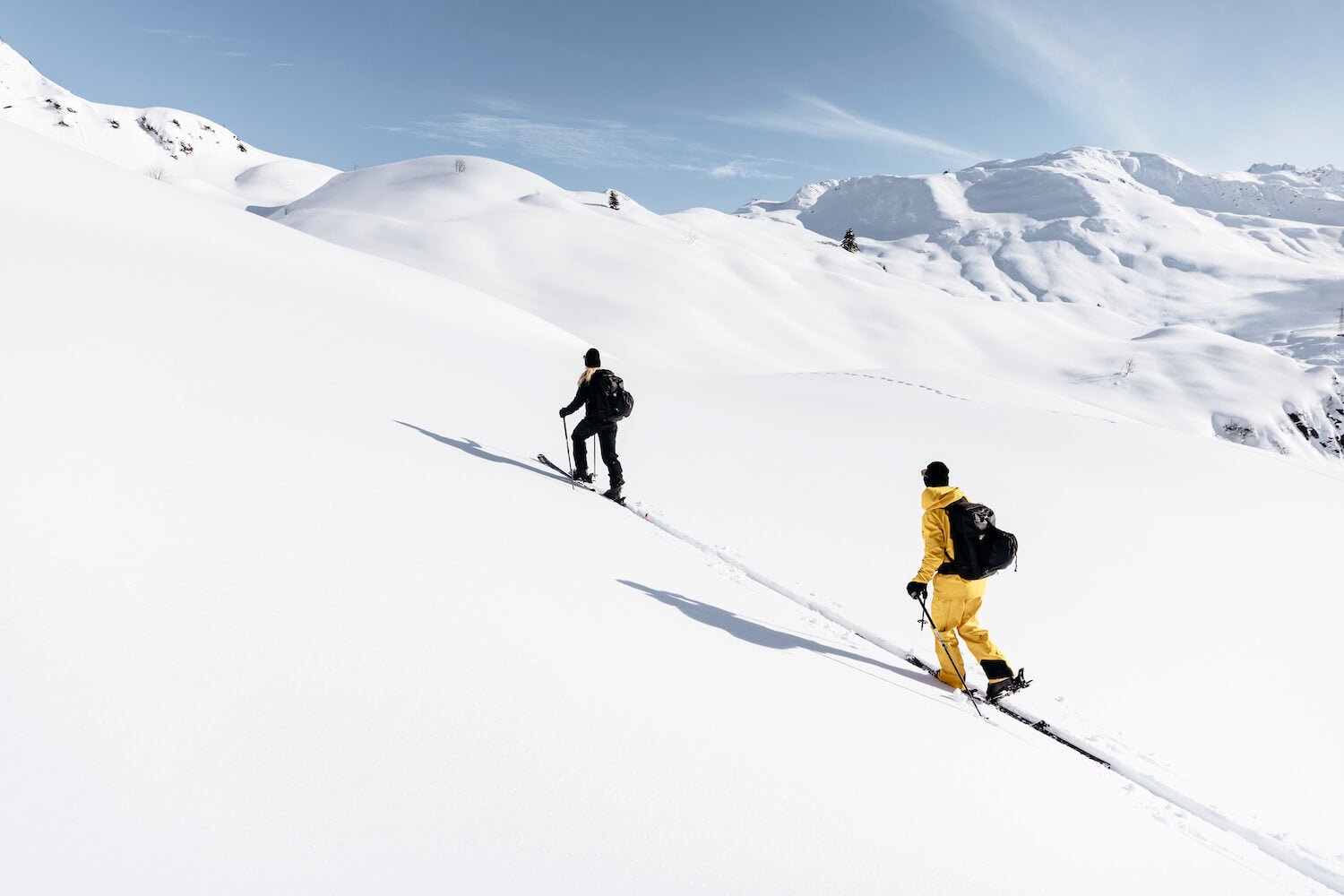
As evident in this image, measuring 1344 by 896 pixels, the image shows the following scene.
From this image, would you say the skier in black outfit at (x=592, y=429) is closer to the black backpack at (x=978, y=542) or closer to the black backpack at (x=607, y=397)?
the black backpack at (x=607, y=397)

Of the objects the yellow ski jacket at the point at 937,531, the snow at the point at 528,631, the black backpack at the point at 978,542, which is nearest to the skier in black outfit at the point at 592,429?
the snow at the point at 528,631

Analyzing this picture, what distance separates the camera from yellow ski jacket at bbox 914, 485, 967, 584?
4.90m

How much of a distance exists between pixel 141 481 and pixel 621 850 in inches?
134

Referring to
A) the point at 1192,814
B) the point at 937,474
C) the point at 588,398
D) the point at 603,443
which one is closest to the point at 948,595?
the point at 937,474

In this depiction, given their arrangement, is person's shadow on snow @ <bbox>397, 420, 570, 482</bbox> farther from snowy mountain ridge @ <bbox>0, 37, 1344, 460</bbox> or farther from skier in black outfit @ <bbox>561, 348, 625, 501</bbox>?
snowy mountain ridge @ <bbox>0, 37, 1344, 460</bbox>

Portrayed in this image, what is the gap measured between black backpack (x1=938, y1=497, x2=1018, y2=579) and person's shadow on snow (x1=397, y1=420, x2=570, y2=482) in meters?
4.51

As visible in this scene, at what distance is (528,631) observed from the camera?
366 cm

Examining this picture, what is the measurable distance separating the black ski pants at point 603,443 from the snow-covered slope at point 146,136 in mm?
114388

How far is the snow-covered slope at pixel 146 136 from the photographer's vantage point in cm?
11119

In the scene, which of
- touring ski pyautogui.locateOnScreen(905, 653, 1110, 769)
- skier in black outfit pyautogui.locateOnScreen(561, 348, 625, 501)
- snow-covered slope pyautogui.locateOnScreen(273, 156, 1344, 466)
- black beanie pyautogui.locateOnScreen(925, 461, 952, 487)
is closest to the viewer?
touring ski pyautogui.locateOnScreen(905, 653, 1110, 769)

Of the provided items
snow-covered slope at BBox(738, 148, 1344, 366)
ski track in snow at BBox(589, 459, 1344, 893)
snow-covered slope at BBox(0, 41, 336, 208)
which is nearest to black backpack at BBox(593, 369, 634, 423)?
ski track in snow at BBox(589, 459, 1344, 893)

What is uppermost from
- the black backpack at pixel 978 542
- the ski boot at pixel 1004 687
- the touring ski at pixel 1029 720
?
the black backpack at pixel 978 542

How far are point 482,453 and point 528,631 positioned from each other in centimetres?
408

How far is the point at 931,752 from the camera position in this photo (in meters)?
3.58
